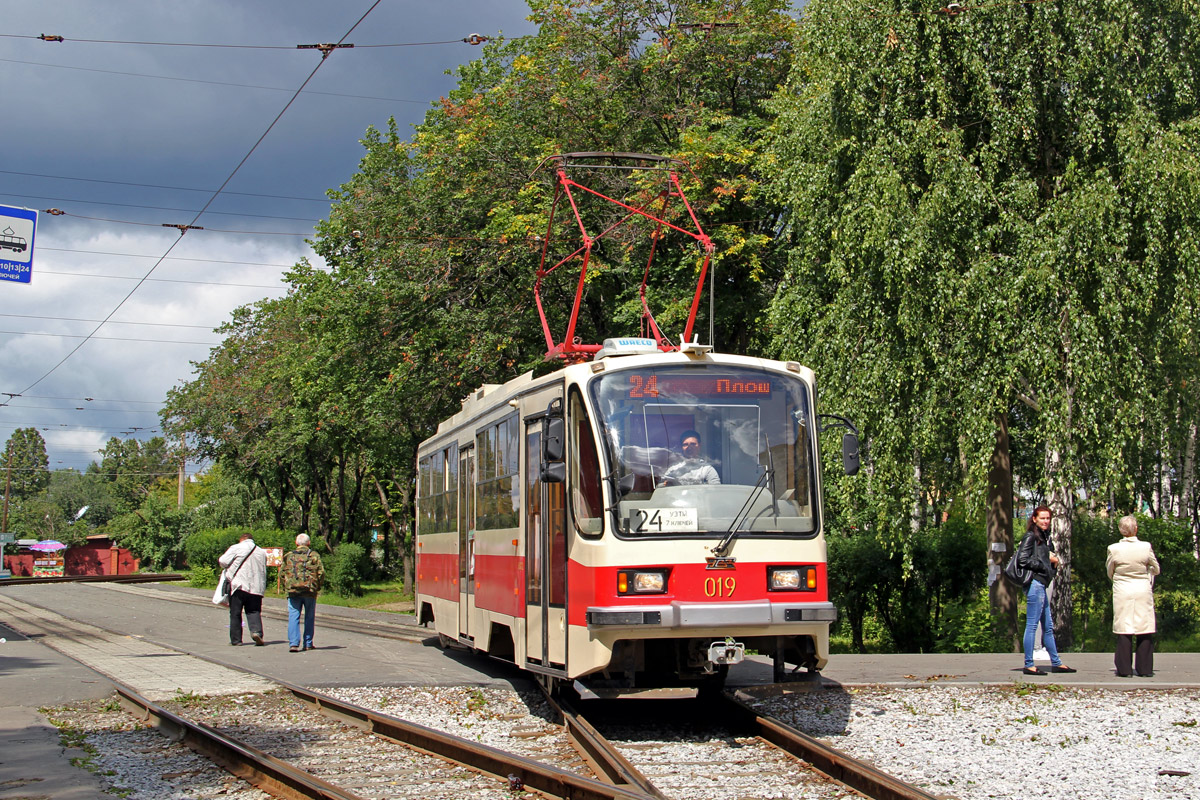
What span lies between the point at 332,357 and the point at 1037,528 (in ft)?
71.8

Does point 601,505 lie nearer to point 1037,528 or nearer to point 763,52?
point 1037,528

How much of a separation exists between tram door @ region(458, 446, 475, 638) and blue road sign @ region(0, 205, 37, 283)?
6.49 meters

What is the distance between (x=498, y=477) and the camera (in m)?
12.0

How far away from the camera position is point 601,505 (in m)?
9.15

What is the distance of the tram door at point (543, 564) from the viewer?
9.74 meters

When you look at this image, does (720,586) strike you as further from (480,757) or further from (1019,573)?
(1019,573)

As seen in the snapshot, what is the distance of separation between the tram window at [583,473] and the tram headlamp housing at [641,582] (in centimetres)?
43

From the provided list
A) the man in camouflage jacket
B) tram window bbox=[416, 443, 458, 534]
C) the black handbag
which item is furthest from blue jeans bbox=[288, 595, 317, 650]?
the black handbag

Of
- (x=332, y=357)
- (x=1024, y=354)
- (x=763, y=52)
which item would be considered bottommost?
(x=1024, y=354)

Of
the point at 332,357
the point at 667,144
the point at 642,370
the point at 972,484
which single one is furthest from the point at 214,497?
the point at 642,370

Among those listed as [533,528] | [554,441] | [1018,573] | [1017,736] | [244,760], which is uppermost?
[554,441]

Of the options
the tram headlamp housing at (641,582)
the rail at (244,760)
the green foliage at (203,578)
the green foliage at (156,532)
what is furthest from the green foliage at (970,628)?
the green foliage at (156,532)

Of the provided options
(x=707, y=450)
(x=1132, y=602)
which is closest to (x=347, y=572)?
(x=1132, y=602)

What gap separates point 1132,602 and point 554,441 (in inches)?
278
